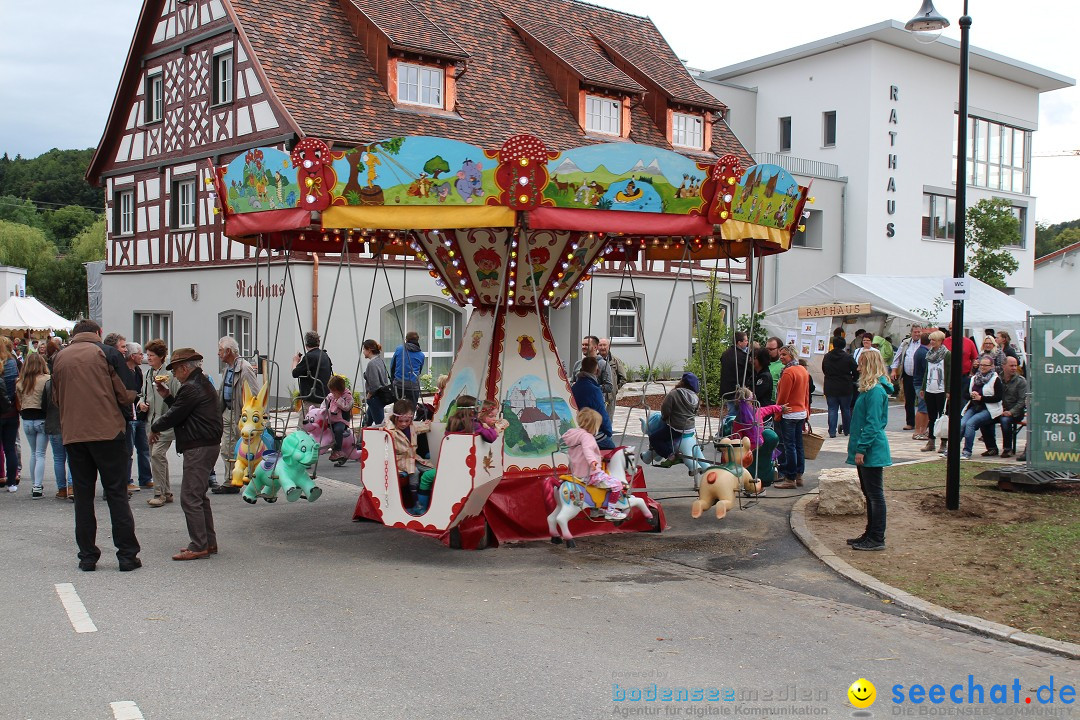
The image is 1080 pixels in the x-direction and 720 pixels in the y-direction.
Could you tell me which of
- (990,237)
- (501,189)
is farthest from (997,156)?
(501,189)

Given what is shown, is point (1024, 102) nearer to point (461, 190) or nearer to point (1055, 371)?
point (1055, 371)

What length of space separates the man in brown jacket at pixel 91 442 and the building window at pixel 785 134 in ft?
101

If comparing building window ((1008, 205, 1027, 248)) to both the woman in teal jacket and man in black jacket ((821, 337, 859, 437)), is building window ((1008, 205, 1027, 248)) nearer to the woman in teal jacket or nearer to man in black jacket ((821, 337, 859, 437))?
man in black jacket ((821, 337, 859, 437))

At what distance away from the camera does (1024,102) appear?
38.7 meters

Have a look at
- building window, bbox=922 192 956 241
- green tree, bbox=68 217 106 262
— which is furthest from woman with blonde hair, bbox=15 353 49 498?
green tree, bbox=68 217 106 262

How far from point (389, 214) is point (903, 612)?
4904 millimetres

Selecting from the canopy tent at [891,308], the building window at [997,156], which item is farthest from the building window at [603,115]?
the building window at [997,156]

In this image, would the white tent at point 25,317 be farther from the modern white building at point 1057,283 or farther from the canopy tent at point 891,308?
the modern white building at point 1057,283

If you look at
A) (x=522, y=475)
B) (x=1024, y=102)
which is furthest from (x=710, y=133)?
(x=522, y=475)

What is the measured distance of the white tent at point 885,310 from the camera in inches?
926

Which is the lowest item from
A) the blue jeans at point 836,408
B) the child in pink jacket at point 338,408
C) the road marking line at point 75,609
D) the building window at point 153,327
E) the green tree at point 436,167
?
the road marking line at point 75,609

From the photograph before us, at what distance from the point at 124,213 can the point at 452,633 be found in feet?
76.4

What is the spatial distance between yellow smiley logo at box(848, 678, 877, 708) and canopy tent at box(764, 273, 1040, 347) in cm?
1897

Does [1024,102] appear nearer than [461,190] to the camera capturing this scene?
No
